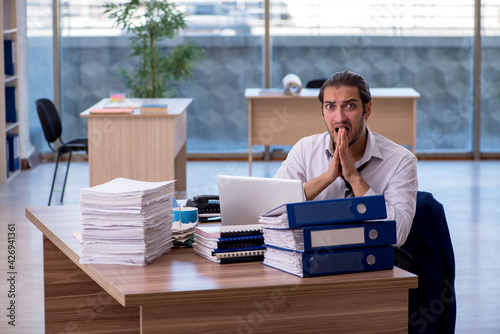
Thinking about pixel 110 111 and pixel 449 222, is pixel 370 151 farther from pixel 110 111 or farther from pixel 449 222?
pixel 110 111

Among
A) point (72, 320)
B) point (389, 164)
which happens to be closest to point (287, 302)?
point (389, 164)

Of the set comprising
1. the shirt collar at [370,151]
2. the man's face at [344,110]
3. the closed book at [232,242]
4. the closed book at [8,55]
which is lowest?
the closed book at [232,242]

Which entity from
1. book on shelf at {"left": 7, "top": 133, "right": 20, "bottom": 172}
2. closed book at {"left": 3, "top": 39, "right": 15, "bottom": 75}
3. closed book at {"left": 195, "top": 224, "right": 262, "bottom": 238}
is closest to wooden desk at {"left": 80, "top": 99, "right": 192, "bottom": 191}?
book on shelf at {"left": 7, "top": 133, "right": 20, "bottom": 172}

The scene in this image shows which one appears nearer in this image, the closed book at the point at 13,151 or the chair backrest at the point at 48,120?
the chair backrest at the point at 48,120

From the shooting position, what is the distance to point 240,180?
7.77 feet

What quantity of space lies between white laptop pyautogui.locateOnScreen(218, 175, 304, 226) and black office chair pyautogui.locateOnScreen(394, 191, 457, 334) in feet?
1.86

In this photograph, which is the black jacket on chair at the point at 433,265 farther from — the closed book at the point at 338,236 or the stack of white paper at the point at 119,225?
the stack of white paper at the point at 119,225

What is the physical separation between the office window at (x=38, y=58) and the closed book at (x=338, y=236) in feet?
22.9

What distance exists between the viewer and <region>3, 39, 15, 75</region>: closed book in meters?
7.34

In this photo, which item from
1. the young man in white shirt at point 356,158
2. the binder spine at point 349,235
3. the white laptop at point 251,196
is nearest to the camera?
the binder spine at point 349,235

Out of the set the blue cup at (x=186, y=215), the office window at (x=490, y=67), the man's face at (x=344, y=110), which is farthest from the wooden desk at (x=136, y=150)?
the office window at (x=490, y=67)

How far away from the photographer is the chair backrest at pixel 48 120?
5.96m

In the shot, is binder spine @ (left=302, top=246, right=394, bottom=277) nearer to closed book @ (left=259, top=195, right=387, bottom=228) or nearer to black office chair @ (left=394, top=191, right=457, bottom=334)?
closed book @ (left=259, top=195, right=387, bottom=228)

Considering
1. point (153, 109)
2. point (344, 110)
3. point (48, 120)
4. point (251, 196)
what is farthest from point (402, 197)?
point (48, 120)
